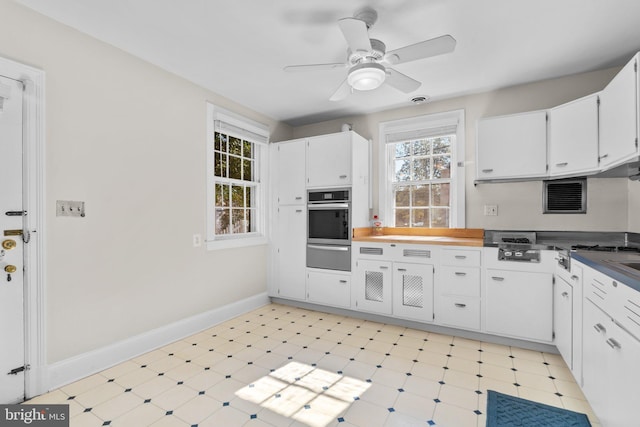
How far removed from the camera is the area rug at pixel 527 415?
1.79 meters

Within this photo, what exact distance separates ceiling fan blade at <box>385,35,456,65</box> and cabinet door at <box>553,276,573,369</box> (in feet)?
6.26

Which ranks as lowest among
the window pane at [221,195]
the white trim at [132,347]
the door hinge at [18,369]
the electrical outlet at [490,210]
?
the white trim at [132,347]

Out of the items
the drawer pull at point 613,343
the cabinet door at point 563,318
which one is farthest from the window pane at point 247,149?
the drawer pull at point 613,343

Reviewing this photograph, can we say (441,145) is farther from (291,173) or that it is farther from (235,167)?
(235,167)

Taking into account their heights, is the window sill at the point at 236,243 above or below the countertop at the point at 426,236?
below

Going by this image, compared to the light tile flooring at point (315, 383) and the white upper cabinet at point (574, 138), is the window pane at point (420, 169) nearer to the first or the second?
the white upper cabinet at point (574, 138)

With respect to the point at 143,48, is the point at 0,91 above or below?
below

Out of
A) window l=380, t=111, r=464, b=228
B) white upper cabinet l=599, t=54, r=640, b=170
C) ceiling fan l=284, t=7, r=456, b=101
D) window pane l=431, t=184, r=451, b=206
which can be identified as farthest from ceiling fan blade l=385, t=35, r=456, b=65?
window pane l=431, t=184, r=451, b=206

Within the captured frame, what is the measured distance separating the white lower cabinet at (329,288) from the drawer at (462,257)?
1.13 metres

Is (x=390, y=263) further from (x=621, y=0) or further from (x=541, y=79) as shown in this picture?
(x=621, y=0)

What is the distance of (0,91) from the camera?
192cm

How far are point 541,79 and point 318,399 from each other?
11.9ft

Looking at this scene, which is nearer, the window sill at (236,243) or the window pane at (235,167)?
the window sill at (236,243)

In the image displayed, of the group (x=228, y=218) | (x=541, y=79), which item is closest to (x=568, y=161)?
(x=541, y=79)
